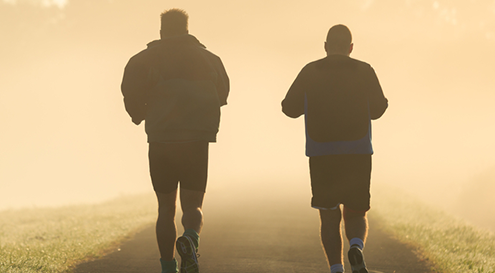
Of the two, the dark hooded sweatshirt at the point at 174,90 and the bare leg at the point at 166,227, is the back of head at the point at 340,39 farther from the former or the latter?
the bare leg at the point at 166,227

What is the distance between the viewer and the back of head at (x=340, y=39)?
13.4 ft

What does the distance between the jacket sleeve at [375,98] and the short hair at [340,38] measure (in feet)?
1.00

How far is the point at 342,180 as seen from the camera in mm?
3812

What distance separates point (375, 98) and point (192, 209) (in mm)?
1786

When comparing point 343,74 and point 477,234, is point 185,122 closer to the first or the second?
point 343,74

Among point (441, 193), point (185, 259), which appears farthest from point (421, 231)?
point (441, 193)

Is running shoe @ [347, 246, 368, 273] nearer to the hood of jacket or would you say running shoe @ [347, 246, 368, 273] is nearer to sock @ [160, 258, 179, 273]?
sock @ [160, 258, 179, 273]

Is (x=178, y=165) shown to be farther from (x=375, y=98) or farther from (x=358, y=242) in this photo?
(x=375, y=98)

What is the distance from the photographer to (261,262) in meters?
5.80

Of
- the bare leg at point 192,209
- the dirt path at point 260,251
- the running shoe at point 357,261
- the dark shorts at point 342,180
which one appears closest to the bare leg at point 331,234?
the dark shorts at point 342,180

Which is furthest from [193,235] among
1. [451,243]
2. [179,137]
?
[451,243]

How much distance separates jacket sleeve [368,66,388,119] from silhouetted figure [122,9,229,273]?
1286mm

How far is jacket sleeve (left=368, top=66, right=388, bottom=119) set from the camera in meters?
3.94

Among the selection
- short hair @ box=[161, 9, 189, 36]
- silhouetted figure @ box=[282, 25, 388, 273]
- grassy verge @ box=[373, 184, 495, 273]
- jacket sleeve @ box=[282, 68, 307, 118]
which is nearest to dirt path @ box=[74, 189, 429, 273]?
grassy verge @ box=[373, 184, 495, 273]
